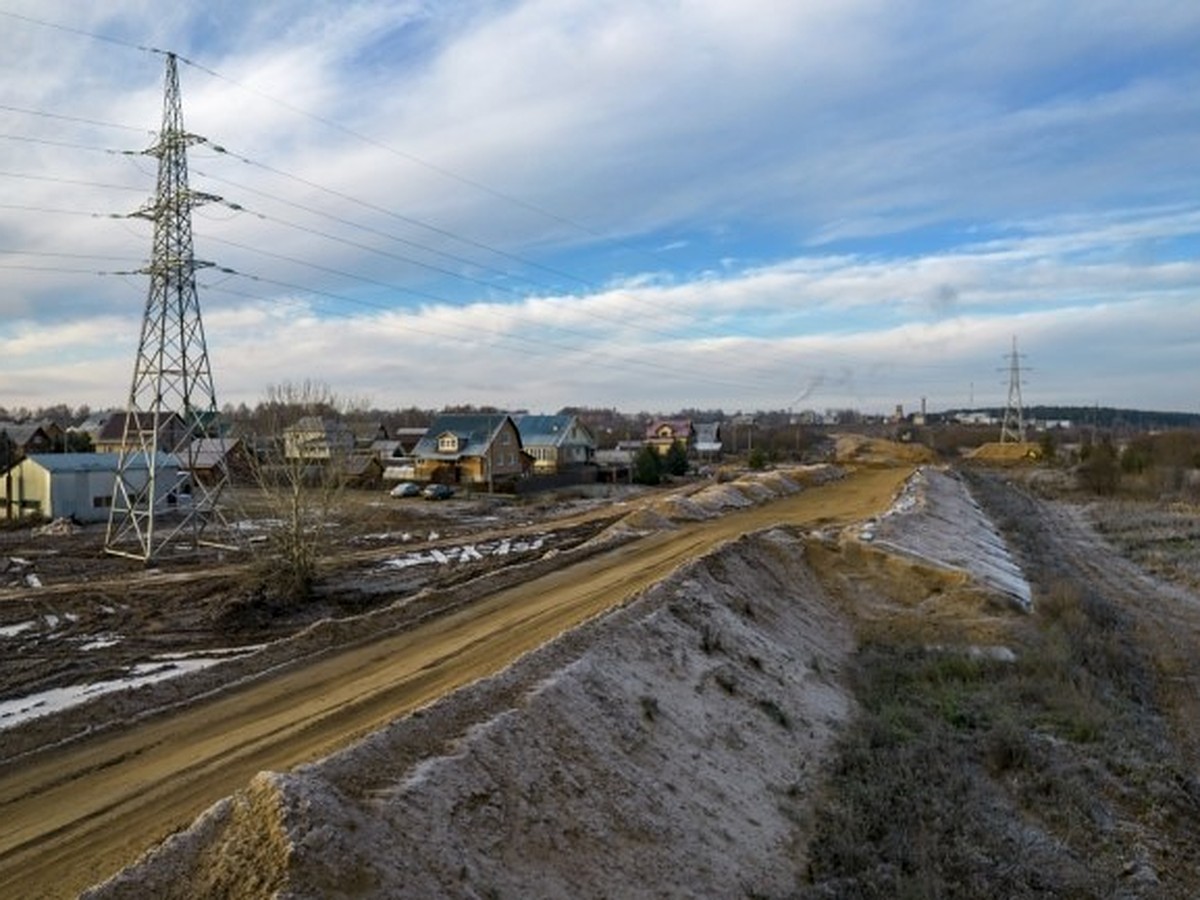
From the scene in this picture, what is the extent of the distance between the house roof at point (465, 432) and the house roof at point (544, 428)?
27.3 ft

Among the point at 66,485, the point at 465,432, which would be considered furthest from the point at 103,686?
the point at 465,432

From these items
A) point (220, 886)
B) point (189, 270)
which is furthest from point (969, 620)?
point (189, 270)

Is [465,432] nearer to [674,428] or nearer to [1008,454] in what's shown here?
[674,428]

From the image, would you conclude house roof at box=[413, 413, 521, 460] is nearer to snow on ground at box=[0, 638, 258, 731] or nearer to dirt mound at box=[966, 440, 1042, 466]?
snow on ground at box=[0, 638, 258, 731]

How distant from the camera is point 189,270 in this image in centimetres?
3441

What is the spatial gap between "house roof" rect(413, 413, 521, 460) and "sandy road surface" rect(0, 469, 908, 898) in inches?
2160

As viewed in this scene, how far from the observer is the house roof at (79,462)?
2051 inches

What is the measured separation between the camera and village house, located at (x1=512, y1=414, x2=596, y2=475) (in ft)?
282

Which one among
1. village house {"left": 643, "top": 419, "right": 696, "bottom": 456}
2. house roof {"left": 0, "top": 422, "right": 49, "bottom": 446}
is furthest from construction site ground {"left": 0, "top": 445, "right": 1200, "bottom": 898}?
village house {"left": 643, "top": 419, "right": 696, "bottom": 456}

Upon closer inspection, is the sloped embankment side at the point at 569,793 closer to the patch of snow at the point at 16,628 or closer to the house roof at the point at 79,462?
the patch of snow at the point at 16,628

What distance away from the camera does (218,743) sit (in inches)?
452

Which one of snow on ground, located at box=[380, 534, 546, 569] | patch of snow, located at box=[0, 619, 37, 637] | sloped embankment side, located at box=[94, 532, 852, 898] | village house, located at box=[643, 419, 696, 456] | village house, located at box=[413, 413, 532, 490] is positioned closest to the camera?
sloped embankment side, located at box=[94, 532, 852, 898]

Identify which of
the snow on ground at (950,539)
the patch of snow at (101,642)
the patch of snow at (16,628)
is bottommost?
the patch of snow at (16,628)

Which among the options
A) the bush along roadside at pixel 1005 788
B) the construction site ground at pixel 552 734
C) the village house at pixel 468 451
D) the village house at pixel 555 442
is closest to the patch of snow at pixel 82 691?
the construction site ground at pixel 552 734
